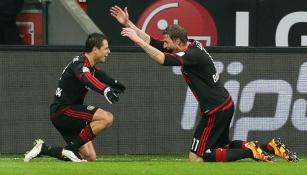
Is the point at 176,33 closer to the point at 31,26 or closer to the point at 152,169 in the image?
the point at 152,169

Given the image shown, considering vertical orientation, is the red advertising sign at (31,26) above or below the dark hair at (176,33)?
below

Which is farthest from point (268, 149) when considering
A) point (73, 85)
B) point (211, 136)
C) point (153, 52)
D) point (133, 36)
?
point (73, 85)

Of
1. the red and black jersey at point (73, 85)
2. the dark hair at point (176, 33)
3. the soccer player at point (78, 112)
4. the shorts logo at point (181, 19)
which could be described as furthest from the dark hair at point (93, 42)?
the shorts logo at point (181, 19)

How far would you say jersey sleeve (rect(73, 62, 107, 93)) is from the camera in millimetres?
12070

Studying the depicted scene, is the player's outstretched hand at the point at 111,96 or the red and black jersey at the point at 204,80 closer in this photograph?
the player's outstretched hand at the point at 111,96

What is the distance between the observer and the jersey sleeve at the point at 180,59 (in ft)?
38.8

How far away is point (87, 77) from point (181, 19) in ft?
19.6

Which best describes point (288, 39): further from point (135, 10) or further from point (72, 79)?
point (72, 79)

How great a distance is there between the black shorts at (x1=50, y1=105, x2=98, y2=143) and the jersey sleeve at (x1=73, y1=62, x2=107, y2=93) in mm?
431

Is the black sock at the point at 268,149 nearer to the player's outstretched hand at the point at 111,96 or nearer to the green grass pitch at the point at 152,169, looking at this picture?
the green grass pitch at the point at 152,169

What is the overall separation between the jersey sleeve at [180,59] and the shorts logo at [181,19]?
585 centimetres

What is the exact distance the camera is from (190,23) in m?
18.0

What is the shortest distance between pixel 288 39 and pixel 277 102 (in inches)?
121

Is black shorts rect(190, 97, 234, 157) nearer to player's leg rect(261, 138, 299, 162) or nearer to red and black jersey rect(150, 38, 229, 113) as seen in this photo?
red and black jersey rect(150, 38, 229, 113)
